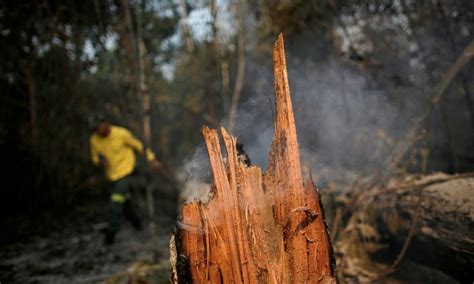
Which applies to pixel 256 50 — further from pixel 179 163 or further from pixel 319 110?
pixel 179 163

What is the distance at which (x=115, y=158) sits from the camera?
457 cm

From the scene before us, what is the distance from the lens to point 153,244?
135 inches

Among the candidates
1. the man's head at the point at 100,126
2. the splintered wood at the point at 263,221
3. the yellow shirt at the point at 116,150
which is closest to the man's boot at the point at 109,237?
the yellow shirt at the point at 116,150

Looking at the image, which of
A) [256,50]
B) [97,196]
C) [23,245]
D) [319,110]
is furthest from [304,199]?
[256,50]

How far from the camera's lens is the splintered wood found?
1.76m

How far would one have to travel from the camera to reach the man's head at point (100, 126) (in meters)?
4.38

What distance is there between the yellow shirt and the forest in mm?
24

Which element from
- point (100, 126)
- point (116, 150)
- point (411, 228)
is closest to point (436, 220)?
point (411, 228)

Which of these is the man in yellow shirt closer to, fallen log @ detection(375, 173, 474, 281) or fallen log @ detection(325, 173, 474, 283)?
fallen log @ detection(325, 173, 474, 283)

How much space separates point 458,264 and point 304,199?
1.83m

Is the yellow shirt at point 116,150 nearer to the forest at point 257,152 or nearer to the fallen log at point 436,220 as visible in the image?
the forest at point 257,152

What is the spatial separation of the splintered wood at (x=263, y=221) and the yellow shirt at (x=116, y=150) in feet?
10.0

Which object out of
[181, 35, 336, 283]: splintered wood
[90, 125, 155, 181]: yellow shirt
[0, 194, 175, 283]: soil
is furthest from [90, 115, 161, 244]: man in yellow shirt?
[181, 35, 336, 283]: splintered wood

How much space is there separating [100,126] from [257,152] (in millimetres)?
2781
